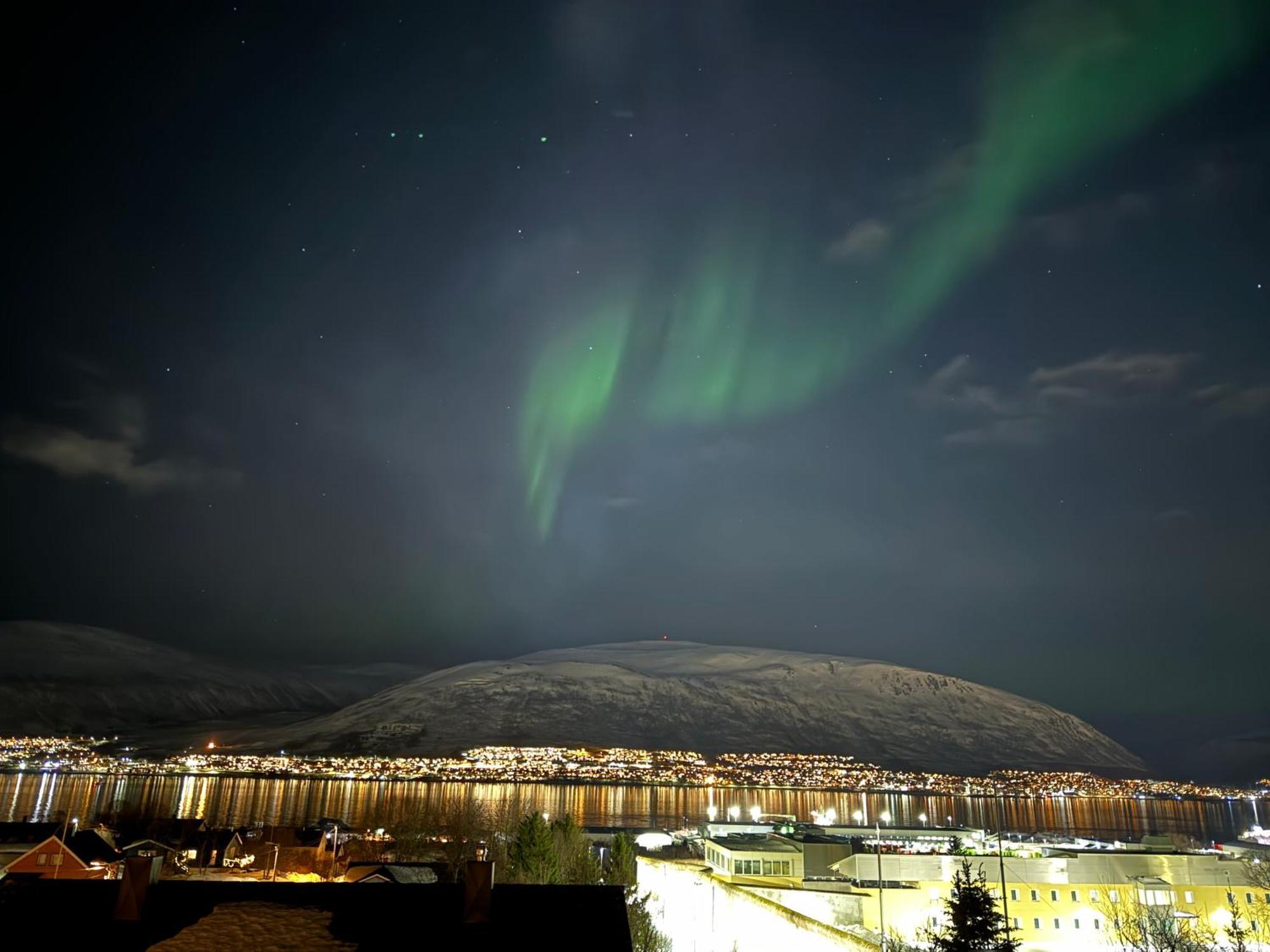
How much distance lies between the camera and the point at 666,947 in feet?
143

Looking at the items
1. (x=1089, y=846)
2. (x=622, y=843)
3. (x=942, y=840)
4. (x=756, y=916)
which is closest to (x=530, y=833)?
(x=622, y=843)

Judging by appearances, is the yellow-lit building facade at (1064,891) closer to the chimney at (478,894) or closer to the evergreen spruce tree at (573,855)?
the evergreen spruce tree at (573,855)

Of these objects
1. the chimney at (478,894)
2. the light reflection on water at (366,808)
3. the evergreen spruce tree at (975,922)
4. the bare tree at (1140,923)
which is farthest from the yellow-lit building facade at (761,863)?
the light reflection on water at (366,808)

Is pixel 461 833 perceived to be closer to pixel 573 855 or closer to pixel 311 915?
pixel 573 855

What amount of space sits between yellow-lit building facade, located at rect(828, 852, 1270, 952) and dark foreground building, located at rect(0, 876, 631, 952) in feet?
127

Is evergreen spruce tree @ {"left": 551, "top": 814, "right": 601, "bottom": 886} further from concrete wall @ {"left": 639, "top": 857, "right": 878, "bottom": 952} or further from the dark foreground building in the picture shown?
the dark foreground building

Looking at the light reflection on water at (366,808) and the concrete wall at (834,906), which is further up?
the light reflection on water at (366,808)

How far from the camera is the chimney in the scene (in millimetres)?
15969

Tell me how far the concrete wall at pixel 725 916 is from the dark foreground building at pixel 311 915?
1965 centimetres

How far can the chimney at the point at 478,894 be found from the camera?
52.4ft

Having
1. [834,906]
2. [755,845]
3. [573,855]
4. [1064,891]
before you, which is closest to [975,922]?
[834,906]

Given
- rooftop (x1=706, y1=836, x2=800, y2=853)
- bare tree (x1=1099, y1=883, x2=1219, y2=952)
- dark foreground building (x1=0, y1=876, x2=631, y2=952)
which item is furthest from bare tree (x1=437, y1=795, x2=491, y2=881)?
bare tree (x1=1099, y1=883, x2=1219, y2=952)

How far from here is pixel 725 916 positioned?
40.2 meters

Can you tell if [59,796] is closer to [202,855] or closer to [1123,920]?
[202,855]
